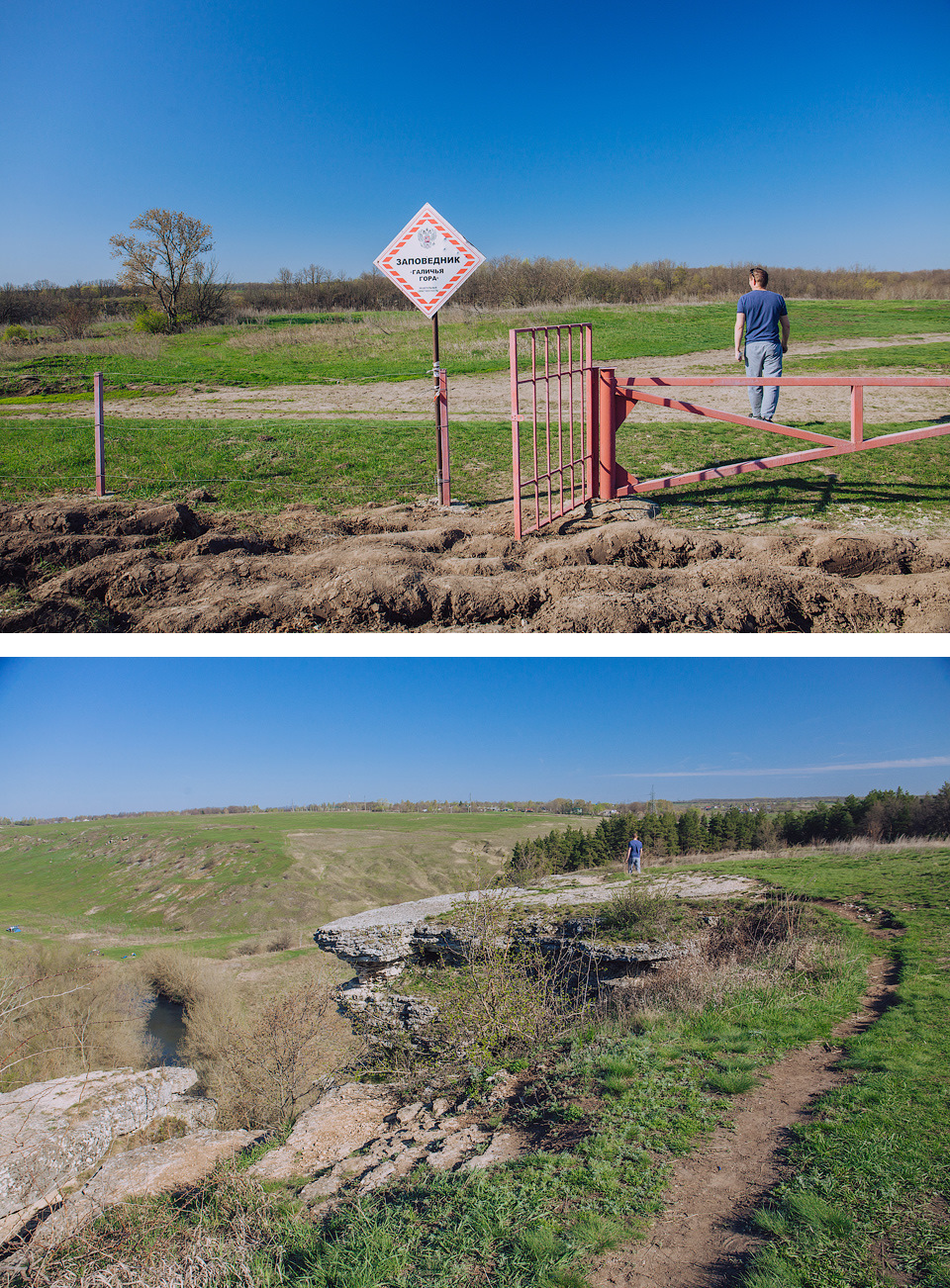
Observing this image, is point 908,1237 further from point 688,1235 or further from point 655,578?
point 655,578

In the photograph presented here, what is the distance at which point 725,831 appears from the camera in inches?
923

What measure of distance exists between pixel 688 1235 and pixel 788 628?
14.3ft

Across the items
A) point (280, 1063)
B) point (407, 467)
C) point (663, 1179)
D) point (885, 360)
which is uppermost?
point (885, 360)

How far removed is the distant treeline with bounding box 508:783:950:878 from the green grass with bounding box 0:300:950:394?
14.8m

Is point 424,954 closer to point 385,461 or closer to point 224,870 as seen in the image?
point 385,461

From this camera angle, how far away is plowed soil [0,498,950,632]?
20.1 ft

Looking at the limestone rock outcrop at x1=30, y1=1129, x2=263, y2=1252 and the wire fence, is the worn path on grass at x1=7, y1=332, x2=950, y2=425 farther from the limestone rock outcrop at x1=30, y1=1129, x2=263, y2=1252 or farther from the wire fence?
the limestone rock outcrop at x1=30, y1=1129, x2=263, y2=1252

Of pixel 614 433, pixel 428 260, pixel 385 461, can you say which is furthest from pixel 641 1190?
pixel 385 461

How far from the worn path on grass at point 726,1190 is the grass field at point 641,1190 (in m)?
0.10

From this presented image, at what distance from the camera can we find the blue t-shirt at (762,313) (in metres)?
8.55

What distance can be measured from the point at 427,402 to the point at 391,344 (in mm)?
11379

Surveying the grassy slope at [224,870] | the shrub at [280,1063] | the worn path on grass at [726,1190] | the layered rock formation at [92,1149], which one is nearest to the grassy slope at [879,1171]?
the worn path on grass at [726,1190]

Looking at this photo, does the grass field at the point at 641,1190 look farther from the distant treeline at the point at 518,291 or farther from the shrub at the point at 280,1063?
the distant treeline at the point at 518,291

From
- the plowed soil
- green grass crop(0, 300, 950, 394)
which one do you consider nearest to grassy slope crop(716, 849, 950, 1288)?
the plowed soil
